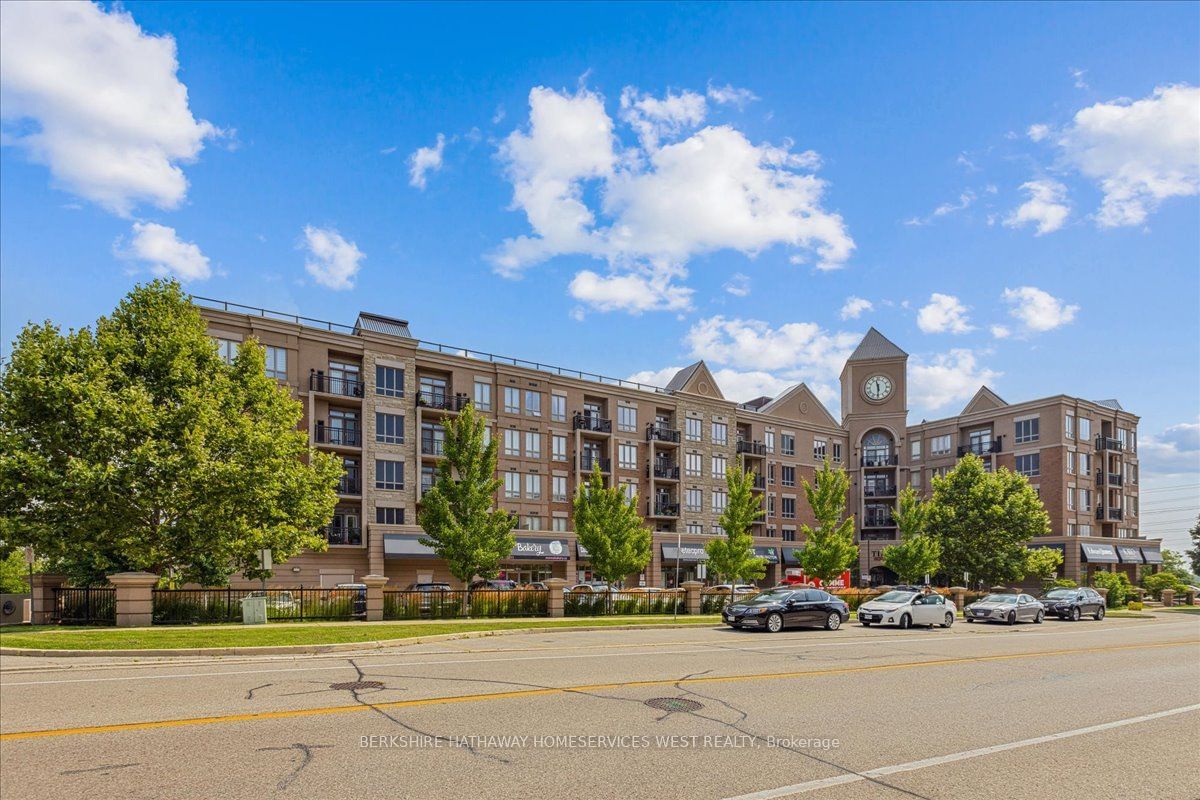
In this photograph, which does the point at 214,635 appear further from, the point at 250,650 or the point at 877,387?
the point at 877,387

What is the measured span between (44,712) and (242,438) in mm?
17044

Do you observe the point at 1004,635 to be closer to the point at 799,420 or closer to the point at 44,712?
the point at 44,712

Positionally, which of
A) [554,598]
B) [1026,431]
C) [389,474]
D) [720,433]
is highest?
[1026,431]

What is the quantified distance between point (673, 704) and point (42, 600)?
20846mm

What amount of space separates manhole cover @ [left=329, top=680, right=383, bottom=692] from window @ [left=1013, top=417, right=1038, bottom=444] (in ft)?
226

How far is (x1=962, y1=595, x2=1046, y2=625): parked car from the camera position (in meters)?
34.0

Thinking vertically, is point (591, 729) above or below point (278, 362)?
below

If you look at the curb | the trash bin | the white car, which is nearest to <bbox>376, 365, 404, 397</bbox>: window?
the trash bin

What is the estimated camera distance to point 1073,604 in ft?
125

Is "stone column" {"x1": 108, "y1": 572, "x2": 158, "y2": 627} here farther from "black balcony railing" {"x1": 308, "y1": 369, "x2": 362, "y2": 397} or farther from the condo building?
"black balcony railing" {"x1": 308, "y1": 369, "x2": 362, "y2": 397}

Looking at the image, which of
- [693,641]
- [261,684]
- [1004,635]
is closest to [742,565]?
[1004,635]

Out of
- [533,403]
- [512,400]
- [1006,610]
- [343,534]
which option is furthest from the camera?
[533,403]

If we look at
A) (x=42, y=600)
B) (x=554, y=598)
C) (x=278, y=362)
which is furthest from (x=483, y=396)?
(x=42, y=600)

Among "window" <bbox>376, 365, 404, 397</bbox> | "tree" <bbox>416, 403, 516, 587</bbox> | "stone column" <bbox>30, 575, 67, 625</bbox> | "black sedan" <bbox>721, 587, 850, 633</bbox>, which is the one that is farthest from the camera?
"window" <bbox>376, 365, 404, 397</bbox>
